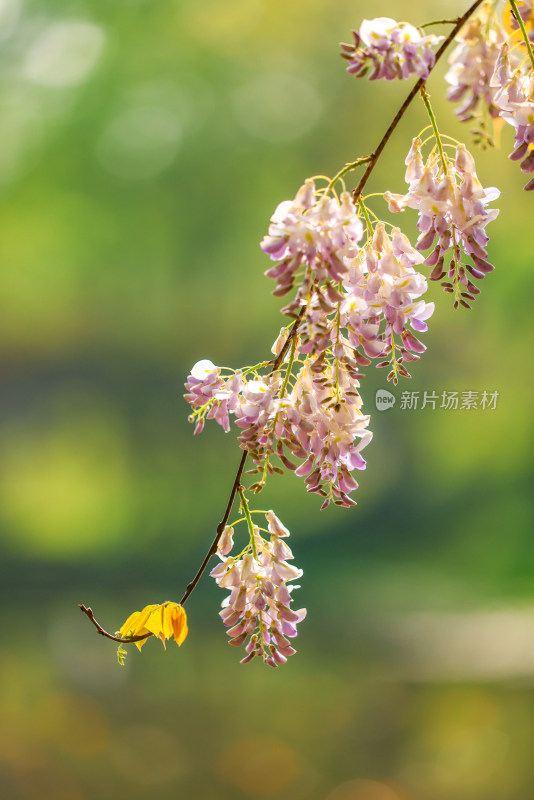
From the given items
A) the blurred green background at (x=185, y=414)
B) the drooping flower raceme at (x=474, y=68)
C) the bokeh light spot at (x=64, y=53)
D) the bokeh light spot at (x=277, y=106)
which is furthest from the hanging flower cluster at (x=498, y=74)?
the bokeh light spot at (x=64, y=53)

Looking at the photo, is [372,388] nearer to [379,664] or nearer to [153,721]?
[379,664]

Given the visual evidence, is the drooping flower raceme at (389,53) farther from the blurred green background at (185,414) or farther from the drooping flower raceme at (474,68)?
the blurred green background at (185,414)

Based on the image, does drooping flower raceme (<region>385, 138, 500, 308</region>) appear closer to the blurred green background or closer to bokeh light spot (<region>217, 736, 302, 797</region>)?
the blurred green background

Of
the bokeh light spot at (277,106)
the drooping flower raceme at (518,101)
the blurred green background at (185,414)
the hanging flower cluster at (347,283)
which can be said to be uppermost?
the bokeh light spot at (277,106)

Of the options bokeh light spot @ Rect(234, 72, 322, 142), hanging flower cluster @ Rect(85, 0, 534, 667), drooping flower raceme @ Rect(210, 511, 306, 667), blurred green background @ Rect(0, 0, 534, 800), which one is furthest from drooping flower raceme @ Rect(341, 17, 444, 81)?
bokeh light spot @ Rect(234, 72, 322, 142)

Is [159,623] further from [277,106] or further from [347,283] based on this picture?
[277,106]

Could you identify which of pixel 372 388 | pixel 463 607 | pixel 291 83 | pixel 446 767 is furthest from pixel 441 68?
pixel 446 767

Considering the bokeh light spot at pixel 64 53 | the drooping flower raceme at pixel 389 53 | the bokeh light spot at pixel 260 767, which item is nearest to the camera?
the drooping flower raceme at pixel 389 53
